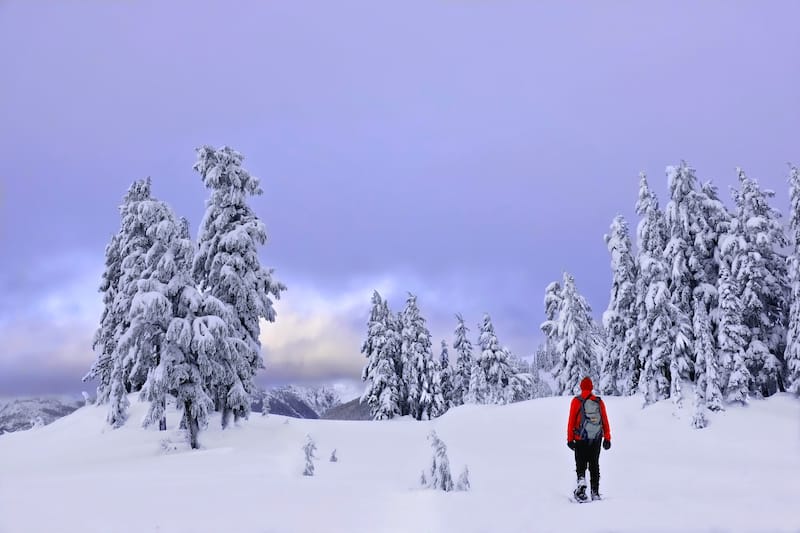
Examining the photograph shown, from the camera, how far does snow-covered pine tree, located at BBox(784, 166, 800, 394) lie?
26.4m

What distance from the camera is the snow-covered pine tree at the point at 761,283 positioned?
93.5ft

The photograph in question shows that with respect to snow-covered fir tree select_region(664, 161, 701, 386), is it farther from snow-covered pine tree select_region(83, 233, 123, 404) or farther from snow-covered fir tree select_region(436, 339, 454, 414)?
snow-covered pine tree select_region(83, 233, 123, 404)

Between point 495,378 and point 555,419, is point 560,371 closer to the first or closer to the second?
point 495,378

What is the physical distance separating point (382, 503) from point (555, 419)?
71.3 ft

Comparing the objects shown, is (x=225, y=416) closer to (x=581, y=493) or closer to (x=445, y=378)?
A: (x=581, y=493)

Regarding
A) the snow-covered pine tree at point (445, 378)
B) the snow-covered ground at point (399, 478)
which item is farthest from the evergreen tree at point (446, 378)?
the snow-covered ground at point (399, 478)

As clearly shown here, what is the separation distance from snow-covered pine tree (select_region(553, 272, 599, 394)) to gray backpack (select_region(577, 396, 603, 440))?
33.9 meters

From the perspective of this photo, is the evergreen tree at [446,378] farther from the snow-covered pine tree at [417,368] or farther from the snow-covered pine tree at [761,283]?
the snow-covered pine tree at [761,283]

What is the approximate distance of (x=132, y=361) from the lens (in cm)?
2064

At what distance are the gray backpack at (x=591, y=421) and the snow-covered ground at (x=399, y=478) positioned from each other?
1.10m

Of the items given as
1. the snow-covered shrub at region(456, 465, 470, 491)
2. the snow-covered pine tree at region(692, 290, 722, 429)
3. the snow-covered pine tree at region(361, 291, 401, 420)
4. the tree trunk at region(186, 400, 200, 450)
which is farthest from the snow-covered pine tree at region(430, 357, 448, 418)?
the snow-covered shrub at region(456, 465, 470, 491)

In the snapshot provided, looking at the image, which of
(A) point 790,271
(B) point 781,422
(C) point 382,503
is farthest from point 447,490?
(A) point 790,271

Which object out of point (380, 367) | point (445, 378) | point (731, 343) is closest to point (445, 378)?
point (445, 378)

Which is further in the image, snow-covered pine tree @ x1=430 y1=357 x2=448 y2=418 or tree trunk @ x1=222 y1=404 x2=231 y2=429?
snow-covered pine tree @ x1=430 y1=357 x2=448 y2=418
